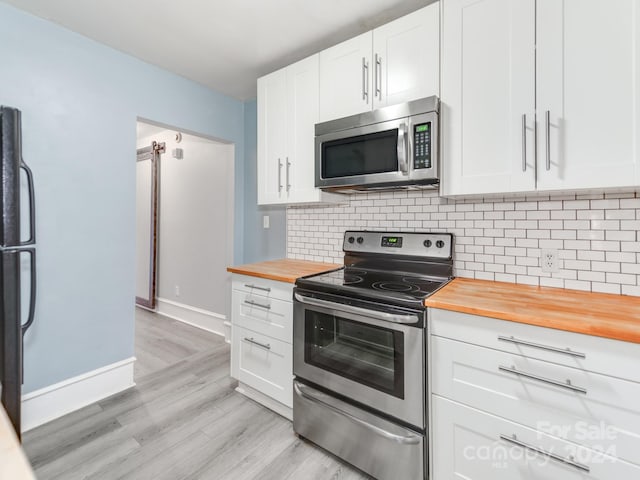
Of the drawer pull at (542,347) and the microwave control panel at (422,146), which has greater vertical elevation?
the microwave control panel at (422,146)

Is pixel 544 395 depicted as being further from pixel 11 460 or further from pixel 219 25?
pixel 219 25

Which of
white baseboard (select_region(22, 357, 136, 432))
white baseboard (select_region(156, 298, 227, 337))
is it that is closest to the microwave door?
white baseboard (select_region(22, 357, 136, 432))

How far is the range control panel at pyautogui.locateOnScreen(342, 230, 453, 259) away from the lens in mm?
1835

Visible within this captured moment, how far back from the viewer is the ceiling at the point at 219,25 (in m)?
1.79

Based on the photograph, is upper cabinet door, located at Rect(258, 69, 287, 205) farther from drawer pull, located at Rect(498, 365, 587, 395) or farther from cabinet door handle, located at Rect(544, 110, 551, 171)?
drawer pull, located at Rect(498, 365, 587, 395)

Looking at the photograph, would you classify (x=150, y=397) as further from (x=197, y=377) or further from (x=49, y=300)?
(x=49, y=300)

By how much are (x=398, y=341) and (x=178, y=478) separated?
128cm

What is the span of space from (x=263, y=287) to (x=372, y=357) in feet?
2.79

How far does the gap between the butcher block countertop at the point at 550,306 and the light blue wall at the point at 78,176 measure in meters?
2.21

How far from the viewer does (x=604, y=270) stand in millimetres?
1476

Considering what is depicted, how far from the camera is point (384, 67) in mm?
1783

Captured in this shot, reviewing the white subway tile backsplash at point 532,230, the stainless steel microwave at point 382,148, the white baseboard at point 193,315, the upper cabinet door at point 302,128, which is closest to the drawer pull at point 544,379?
the white subway tile backsplash at point 532,230

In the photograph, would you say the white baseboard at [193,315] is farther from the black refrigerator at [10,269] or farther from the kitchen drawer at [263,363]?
the black refrigerator at [10,269]

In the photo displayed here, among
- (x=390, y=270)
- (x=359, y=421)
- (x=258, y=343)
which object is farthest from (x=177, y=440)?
(x=390, y=270)
